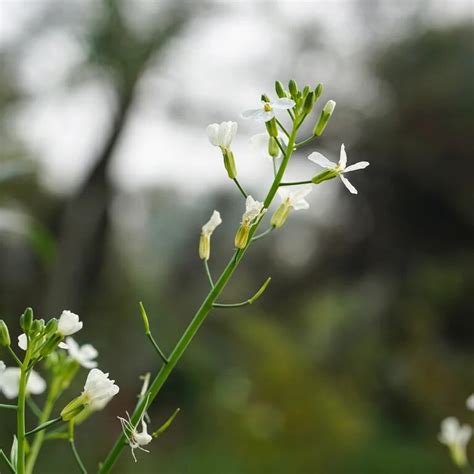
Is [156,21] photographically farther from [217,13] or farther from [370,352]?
[370,352]

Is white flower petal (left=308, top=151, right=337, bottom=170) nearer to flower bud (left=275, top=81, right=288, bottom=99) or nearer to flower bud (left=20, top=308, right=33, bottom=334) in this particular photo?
flower bud (left=275, top=81, right=288, bottom=99)

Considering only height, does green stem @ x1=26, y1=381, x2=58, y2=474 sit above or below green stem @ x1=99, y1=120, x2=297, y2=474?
below

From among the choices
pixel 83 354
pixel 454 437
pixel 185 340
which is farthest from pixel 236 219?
pixel 185 340

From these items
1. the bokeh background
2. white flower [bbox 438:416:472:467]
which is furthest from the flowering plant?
the bokeh background

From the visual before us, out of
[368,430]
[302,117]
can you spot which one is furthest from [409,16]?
[302,117]

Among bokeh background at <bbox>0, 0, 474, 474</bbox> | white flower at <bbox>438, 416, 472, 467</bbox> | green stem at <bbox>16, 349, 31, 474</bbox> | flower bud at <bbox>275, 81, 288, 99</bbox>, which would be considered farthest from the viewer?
bokeh background at <bbox>0, 0, 474, 474</bbox>

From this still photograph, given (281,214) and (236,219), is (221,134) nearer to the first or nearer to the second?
(281,214)

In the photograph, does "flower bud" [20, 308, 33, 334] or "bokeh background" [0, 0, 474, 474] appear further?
"bokeh background" [0, 0, 474, 474]
